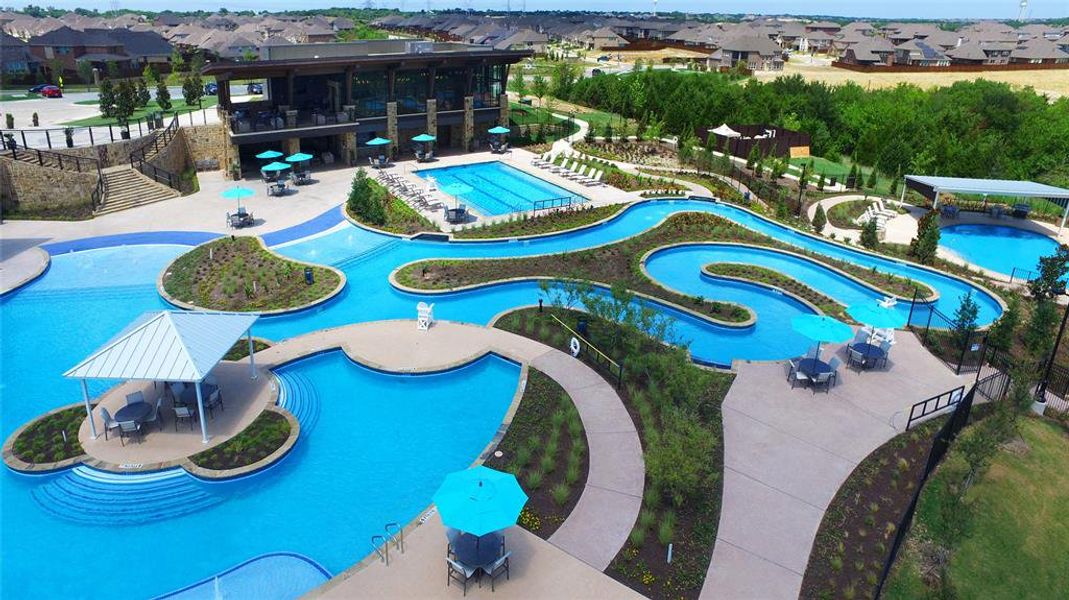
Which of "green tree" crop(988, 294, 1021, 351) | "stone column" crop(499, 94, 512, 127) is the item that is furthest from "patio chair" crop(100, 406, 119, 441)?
"stone column" crop(499, 94, 512, 127)

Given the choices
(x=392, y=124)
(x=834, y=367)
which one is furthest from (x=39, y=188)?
(x=834, y=367)

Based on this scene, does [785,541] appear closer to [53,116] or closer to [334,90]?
[334,90]

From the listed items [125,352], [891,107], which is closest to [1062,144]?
[891,107]

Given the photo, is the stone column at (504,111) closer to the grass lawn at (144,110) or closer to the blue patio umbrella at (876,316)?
the grass lawn at (144,110)

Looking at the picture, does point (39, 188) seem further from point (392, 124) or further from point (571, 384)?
point (571, 384)

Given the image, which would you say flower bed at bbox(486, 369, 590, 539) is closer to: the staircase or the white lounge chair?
the white lounge chair

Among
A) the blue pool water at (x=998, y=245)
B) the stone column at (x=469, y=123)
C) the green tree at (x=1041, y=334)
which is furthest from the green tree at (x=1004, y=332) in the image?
the stone column at (x=469, y=123)
